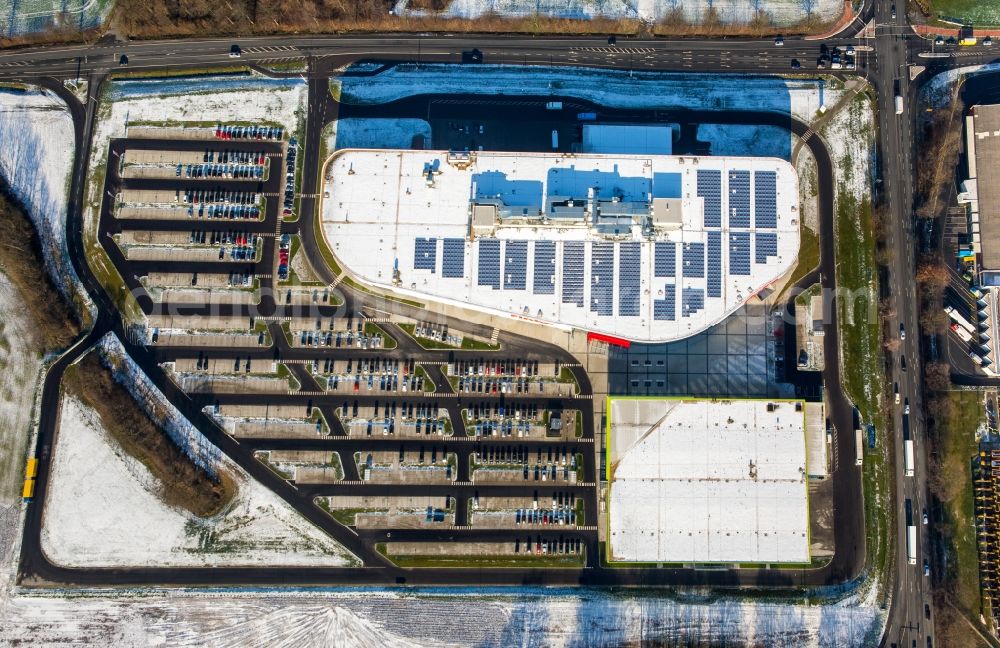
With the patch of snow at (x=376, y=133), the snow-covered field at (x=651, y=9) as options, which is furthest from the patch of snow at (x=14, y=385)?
the snow-covered field at (x=651, y=9)

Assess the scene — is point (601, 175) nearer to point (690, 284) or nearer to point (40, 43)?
point (690, 284)

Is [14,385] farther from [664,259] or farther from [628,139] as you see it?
[628,139]

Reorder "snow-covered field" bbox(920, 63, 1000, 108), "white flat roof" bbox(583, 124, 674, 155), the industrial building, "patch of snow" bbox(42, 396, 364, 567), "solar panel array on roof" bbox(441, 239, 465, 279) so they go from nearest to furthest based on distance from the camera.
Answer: "solar panel array on roof" bbox(441, 239, 465, 279)
"patch of snow" bbox(42, 396, 364, 567)
"white flat roof" bbox(583, 124, 674, 155)
the industrial building
"snow-covered field" bbox(920, 63, 1000, 108)

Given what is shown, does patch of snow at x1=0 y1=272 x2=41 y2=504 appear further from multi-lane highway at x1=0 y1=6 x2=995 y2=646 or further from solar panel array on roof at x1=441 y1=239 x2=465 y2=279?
solar panel array on roof at x1=441 y1=239 x2=465 y2=279

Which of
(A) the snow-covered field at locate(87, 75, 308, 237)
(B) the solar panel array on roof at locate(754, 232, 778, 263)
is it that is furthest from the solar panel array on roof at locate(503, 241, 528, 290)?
(A) the snow-covered field at locate(87, 75, 308, 237)

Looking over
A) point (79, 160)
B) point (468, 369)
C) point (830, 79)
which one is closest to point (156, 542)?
point (468, 369)

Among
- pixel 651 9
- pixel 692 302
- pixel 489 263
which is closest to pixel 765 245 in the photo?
pixel 692 302
